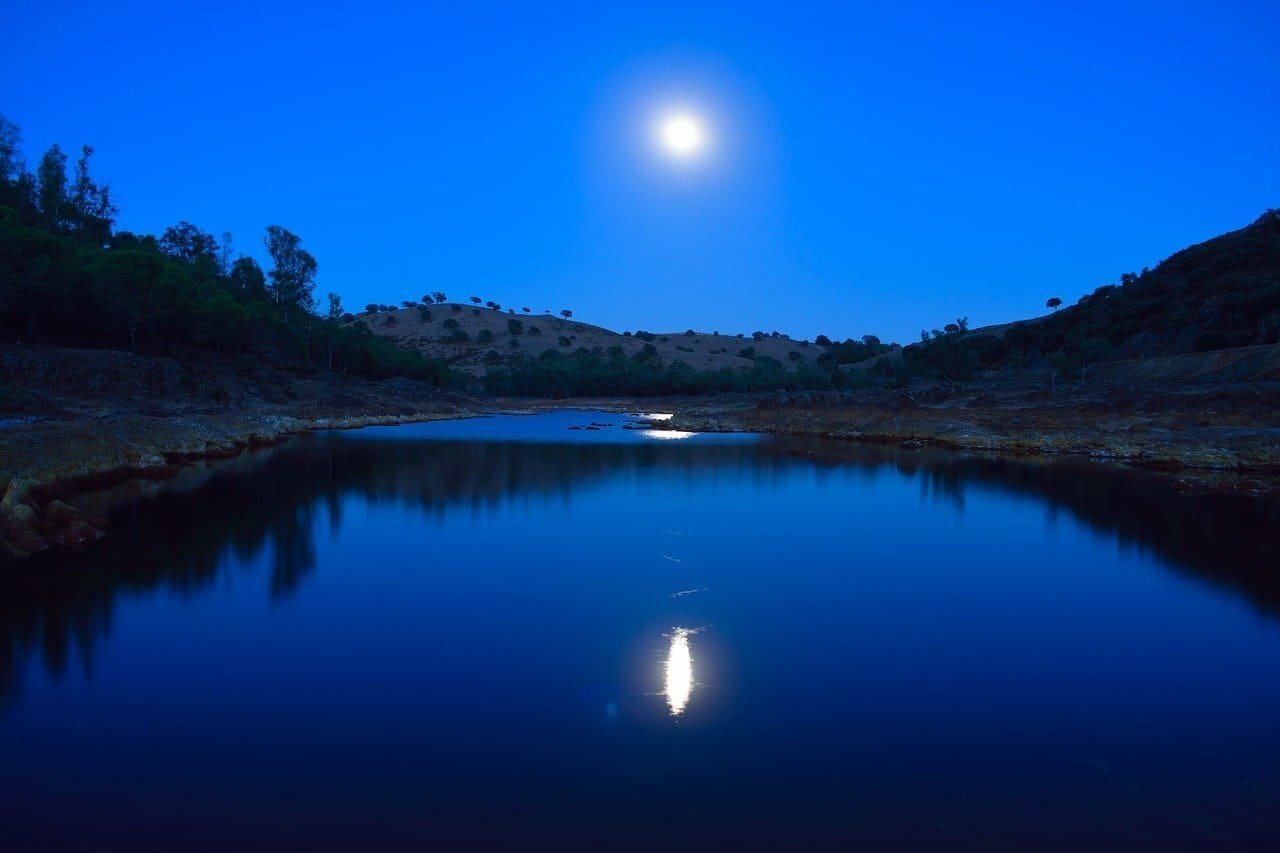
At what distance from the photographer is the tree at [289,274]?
7888 cm

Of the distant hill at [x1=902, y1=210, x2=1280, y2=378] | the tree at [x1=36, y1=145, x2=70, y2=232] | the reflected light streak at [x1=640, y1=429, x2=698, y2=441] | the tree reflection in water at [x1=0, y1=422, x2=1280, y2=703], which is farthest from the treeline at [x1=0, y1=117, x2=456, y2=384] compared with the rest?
the distant hill at [x1=902, y1=210, x2=1280, y2=378]

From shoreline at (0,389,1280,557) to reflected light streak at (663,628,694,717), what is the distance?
12479 mm

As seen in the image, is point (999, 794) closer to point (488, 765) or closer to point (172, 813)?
point (488, 765)

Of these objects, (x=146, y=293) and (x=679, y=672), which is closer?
(x=679, y=672)

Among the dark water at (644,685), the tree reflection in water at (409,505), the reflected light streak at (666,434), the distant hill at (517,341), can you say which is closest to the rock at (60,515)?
the tree reflection in water at (409,505)

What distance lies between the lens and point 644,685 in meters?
9.01

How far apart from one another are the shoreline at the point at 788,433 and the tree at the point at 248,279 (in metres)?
26.2

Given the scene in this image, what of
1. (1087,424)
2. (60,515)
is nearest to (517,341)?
(1087,424)

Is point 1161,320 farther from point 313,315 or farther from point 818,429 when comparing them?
point 313,315

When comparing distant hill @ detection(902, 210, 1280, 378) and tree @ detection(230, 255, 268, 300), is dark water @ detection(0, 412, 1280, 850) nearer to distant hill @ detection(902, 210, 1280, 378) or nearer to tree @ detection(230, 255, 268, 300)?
distant hill @ detection(902, 210, 1280, 378)

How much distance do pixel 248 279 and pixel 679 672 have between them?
8589cm

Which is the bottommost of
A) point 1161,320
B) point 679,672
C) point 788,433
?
point 679,672

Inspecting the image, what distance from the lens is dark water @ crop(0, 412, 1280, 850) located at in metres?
6.23

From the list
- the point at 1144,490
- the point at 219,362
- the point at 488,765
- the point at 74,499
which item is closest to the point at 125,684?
the point at 488,765
